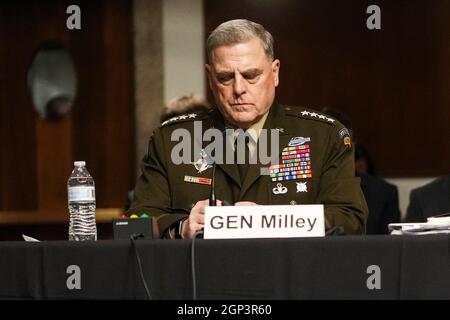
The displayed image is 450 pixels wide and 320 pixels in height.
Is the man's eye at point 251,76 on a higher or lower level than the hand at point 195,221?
higher

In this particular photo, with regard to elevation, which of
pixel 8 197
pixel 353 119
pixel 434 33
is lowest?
pixel 8 197

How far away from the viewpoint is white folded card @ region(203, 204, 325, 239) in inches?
122

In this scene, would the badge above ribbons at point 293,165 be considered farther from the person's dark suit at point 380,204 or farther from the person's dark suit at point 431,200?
the person's dark suit at point 380,204

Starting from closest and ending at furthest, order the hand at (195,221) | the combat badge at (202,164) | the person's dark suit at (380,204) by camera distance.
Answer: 1. the hand at (195,221)
2. the combat badge at (202,164)
3. the person's dark suit at (380,204)

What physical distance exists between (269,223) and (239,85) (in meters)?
0.87

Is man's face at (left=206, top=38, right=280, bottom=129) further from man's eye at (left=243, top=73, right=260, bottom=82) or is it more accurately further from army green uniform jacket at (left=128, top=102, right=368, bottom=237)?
army green uniform jacket at (left=128, top=102, right=368, bottom=237)

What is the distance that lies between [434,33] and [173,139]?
3.75 meters

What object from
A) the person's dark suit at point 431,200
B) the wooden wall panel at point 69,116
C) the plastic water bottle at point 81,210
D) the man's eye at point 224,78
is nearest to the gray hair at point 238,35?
the man's eye at point 224,78

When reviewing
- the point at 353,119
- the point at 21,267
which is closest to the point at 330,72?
the point at 353,119

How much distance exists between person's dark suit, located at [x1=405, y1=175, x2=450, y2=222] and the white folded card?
7.41 ft

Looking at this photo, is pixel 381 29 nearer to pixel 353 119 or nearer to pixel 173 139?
pixel 353 119

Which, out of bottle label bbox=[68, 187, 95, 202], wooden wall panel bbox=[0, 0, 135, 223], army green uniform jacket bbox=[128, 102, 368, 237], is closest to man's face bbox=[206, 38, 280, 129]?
army green uniform jacket bbox=[128, 102, 368, 237]

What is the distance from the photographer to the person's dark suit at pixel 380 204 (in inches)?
221

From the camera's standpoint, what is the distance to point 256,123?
399cm
